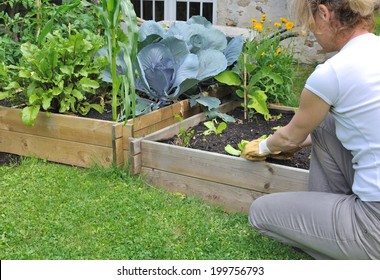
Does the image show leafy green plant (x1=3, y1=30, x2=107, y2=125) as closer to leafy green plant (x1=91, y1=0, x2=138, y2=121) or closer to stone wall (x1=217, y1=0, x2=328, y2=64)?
leafy green plant (x1=91, y1=0, x2=138, y2=121)

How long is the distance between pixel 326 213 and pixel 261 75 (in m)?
1.67

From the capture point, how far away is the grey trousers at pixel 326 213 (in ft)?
6.80

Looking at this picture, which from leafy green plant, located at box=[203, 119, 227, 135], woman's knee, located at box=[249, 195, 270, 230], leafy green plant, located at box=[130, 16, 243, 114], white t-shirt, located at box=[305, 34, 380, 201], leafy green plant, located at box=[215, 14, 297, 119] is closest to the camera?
white t-shirt, located at box=[305, 34, 380, 201]

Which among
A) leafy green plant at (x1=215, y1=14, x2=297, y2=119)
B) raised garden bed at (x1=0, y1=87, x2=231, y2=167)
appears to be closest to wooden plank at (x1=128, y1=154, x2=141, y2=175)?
raised garden bed at (x1=0, y1=87, x2=231, y2=167)

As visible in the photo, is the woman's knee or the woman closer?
the woman

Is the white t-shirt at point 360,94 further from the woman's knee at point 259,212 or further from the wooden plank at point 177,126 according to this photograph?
the wooden plank at point 177,126

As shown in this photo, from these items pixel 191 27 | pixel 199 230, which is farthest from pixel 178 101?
pixel 199 230

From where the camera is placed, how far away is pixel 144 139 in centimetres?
319

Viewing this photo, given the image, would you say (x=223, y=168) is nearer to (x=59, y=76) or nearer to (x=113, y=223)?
(x=113, y=223)

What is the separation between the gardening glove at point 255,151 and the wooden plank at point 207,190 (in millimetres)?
205

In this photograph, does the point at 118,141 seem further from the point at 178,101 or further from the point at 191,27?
the point at 191,27

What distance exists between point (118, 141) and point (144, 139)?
7.2 inches

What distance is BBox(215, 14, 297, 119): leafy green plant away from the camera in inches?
144

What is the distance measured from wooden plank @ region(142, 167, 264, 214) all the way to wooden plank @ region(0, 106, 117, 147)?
387mm
